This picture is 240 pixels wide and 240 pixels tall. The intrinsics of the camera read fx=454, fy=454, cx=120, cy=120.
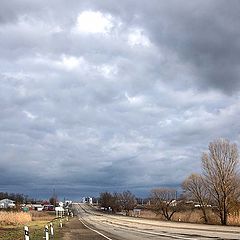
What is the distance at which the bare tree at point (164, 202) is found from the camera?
92.1 metres

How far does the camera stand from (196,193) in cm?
6956

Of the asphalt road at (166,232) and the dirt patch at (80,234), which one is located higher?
the asphalt road at (166,232)

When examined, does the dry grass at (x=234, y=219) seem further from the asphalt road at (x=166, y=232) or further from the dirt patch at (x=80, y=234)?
the dirt patch at (x=80, y=234)

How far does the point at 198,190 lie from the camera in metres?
68.9

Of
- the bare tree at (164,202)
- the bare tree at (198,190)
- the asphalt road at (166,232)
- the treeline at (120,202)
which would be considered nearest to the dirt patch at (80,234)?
the asphalt road at (166,232)

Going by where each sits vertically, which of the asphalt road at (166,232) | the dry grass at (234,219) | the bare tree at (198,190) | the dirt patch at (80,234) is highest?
the bare tree at (198,190)

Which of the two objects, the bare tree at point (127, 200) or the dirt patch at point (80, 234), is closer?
the dirt patch at point (80, 234)

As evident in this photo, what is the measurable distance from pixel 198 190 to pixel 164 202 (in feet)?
83.3

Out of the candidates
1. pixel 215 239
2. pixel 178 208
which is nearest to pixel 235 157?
pixel 215 239

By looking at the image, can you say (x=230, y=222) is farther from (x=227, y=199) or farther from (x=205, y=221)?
(x=205, y=221)

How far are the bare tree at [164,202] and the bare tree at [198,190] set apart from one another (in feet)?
64.7

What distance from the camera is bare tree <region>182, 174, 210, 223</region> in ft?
214

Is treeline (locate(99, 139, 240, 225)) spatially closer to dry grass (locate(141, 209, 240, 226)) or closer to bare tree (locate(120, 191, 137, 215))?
dry grass (locate(141, 209, 240, 226))

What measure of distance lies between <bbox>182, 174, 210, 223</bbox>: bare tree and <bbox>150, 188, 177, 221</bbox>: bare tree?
19.7 meters
